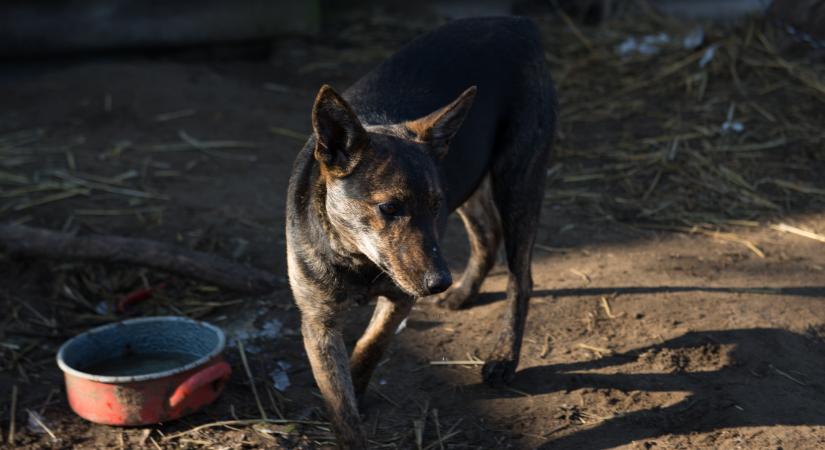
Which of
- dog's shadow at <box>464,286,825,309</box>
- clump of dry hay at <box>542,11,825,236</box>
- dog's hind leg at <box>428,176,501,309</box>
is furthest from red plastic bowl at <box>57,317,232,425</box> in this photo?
clump of dry hay at <box>542,11,825,236</box>

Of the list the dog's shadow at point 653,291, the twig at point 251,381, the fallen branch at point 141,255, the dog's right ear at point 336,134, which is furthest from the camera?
the fallen branch at point 141,255

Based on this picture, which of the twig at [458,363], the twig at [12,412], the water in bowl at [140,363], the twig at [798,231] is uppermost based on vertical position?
the twig at [798,231]

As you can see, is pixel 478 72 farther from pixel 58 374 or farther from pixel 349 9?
pixel 349 9

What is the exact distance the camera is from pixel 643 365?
4.60 meters

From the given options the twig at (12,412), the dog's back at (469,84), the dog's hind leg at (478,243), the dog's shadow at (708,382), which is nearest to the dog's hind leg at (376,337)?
the dog's back at (469,84)

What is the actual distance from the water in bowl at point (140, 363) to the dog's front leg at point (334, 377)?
0.91 metres

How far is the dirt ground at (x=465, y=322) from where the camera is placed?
4.18 metres

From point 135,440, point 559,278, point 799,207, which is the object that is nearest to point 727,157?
point 799,207

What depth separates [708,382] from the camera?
4422mm

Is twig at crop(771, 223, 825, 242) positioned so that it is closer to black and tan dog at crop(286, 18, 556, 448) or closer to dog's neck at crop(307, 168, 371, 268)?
black and tan dog at crop(286, 18, 556, 448)

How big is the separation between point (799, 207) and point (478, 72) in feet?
9.93

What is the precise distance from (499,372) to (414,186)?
1387mm

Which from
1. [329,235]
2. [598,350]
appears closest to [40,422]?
[329,235]

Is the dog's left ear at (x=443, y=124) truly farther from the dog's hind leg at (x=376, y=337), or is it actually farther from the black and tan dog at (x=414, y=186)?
the dog's hind leg at (x=376, y=337)
